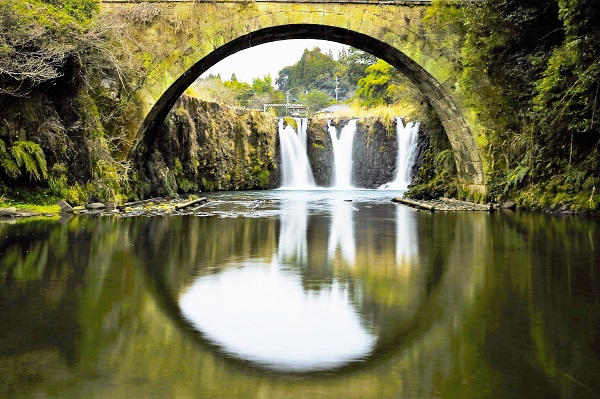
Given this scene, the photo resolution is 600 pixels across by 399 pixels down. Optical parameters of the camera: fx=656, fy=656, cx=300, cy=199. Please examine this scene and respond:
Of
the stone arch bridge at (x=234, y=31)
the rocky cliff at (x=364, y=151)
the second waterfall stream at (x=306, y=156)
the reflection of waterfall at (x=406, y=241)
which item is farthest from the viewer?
the second waterfall stream at (x=306, y=156)

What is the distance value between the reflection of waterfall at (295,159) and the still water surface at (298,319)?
91.6ft

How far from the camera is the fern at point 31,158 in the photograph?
13.1 metres

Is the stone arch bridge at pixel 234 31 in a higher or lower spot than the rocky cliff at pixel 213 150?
higher

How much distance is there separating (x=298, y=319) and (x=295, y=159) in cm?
3319

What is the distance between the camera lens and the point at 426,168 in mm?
22156

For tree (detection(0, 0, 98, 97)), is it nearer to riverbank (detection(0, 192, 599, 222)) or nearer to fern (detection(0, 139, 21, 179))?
fern (detection(0, 139, 21, 179))

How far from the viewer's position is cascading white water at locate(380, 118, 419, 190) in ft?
111

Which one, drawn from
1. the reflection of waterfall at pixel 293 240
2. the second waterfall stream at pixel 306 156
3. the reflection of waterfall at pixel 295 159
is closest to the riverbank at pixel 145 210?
the reflection of waterfall at pixel 293 240

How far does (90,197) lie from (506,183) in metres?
10.3

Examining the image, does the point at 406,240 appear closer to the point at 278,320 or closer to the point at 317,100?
the point at 278,320

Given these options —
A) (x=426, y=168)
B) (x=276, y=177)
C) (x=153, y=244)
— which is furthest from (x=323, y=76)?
(x=153, y=244)

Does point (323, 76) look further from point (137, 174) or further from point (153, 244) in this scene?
point (153, 244)

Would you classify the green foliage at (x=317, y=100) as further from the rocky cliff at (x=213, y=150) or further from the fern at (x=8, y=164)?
the fern at (x=8, y=164)

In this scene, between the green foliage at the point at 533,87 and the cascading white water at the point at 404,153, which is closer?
the green foliage at the point at 533,87
